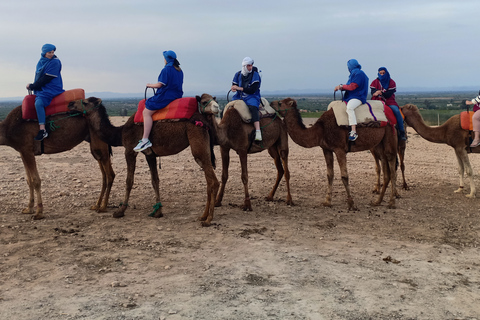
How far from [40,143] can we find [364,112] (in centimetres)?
631

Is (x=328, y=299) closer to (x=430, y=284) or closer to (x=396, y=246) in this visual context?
(x=430, y=284)

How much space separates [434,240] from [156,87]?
5136mm

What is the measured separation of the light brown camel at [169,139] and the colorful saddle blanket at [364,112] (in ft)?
9.03

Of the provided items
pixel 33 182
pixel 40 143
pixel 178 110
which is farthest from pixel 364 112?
pixel 33 182

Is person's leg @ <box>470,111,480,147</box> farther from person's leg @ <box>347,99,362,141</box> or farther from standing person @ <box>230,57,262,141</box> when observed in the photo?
standing person @ <box>230,57,262,141</box>

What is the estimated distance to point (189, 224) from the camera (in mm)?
7996

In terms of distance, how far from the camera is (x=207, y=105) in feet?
26.4

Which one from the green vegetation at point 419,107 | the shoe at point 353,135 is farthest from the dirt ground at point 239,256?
the green vegetation at point 419,107

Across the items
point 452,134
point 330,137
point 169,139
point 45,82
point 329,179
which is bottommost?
point 329,179

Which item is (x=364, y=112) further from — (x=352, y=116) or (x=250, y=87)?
(x=250, y=87)

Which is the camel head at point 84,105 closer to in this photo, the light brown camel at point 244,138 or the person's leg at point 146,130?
the person's leg at point 146,130

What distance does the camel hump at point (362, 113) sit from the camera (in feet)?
30.3

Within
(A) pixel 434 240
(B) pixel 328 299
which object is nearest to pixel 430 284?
(B) pixel 328 299

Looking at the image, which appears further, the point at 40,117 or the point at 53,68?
the point at 53,68
